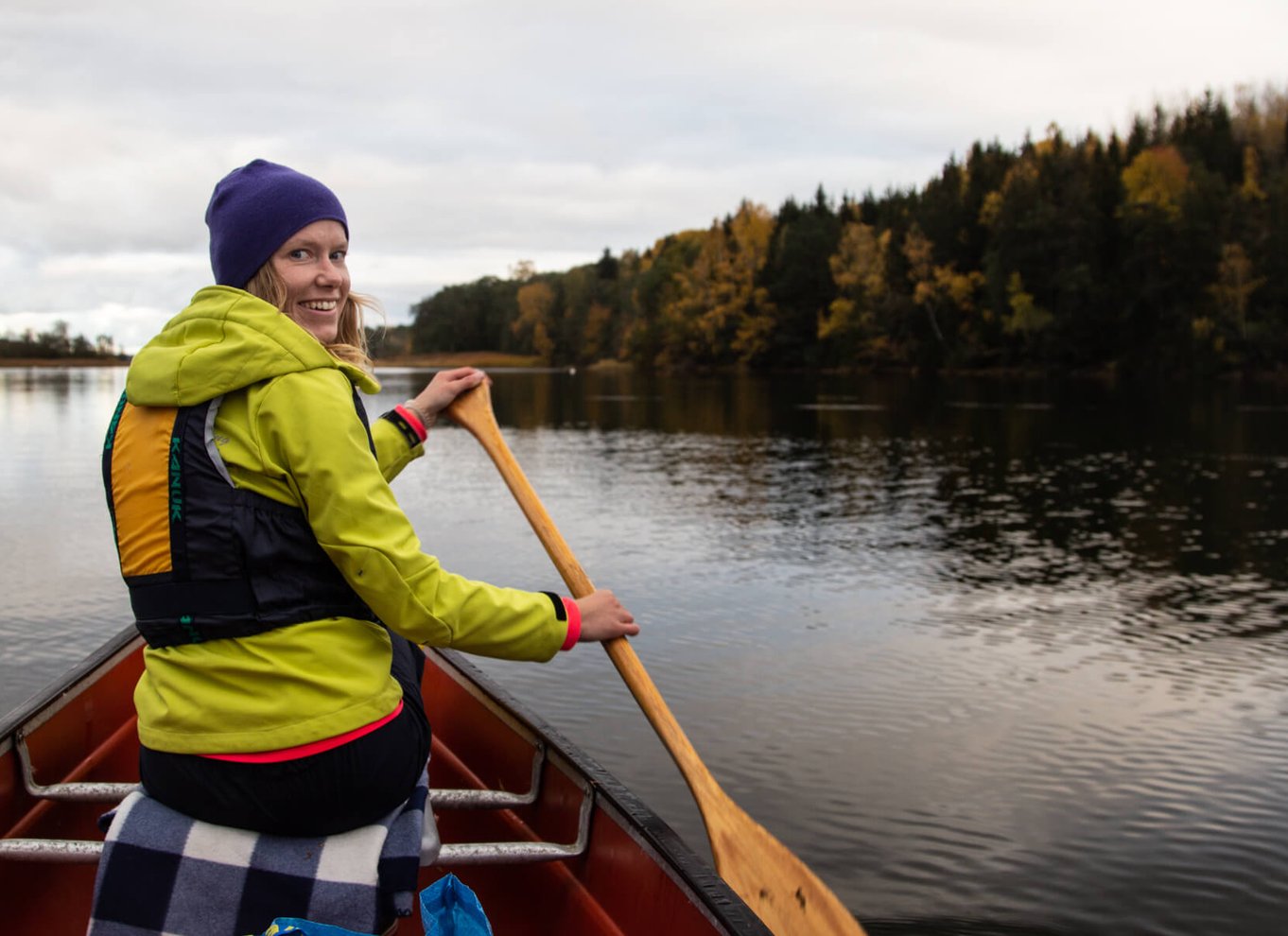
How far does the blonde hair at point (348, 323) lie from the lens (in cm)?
227

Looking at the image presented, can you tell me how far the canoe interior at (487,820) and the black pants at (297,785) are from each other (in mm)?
789

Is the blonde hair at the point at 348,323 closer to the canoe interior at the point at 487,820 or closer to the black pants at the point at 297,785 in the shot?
the black pants at the point at 297,785

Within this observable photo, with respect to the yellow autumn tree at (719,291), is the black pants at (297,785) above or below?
below

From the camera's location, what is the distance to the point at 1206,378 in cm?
4975

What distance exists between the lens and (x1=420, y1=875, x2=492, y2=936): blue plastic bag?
220cm

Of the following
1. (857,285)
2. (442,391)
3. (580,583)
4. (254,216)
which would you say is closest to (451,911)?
(580,583)

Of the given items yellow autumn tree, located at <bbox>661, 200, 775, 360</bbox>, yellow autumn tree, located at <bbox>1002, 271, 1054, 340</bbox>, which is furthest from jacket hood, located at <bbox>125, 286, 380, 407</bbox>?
yellow autumn tree, located at <bbox>661, 200, 775, 360</bbox>

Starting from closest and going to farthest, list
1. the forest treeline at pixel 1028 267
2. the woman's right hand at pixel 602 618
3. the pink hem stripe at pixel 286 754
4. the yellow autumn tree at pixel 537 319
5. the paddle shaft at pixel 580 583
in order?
the pink hem stripe at pixel 286 754 → the woman's right hand at pixel 602 618 → the paddle shaft at pixel 580 583 → the forest treeline at pixel 1028 267 → the yellow autumn tree at pixel 537 319

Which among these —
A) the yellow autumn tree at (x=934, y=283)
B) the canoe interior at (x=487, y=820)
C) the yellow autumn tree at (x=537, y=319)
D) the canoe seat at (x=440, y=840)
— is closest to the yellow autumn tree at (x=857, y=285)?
the yellow autumn tree at (x=934, y=283)

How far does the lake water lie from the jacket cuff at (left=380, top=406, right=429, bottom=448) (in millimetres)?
2824

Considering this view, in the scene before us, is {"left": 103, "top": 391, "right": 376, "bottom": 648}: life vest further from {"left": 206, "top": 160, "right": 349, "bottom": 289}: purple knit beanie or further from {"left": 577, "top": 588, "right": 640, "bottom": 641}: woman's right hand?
{"left": 577, "top": 588, "right": 640, "bottom": 641}: woman's right hand

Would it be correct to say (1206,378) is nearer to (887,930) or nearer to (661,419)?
(661,419)

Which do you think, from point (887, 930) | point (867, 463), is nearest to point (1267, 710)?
point (887, 930)

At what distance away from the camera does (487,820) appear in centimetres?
377
